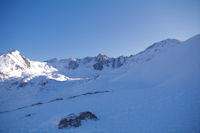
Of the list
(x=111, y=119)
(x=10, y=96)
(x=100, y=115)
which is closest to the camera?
(x=111, y=119)

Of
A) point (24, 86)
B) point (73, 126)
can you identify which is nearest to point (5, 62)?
point (24, 86)

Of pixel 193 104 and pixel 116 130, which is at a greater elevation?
pixel 193 104

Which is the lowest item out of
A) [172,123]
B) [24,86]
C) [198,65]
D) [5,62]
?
[24,86]

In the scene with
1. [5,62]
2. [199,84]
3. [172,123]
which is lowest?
[172,123]

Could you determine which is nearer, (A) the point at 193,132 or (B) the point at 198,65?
(A) the point at 193,132

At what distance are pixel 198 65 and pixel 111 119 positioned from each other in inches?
838

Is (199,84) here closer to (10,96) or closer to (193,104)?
(193,104)

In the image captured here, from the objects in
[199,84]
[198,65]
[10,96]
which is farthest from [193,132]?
[10,96]

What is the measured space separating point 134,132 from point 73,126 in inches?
256

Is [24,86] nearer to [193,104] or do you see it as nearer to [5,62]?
[5,62]

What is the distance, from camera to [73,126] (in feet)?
39.7

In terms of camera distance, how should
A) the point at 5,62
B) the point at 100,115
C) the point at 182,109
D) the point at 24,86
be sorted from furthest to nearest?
the point at 5,62 → the point at 24,86 → the point at 100,115 → the point at 182,109

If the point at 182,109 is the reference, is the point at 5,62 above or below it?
above

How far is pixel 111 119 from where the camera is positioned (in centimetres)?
1268
